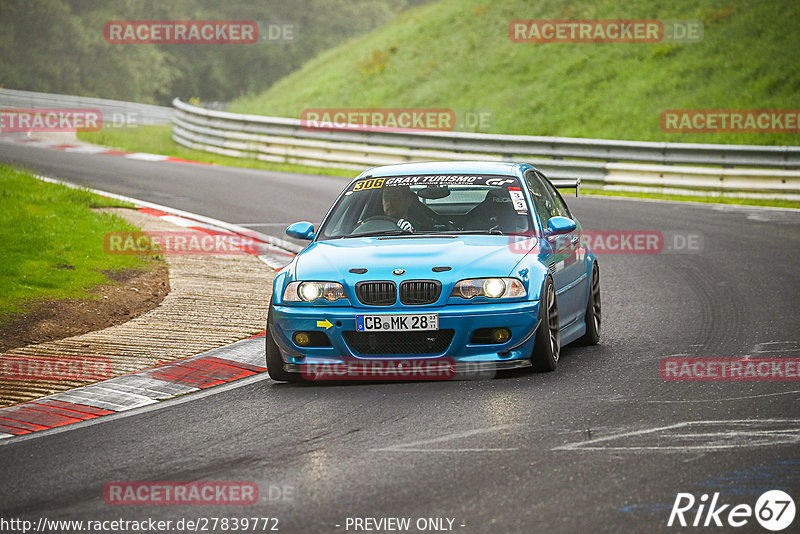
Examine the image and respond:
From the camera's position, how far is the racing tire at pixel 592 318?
925cm

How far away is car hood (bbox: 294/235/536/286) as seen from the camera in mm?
7742

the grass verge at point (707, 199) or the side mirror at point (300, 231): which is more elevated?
the side mirror at point (300, 231)

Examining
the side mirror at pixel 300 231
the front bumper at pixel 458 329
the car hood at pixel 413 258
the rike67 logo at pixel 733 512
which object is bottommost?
the rike67 logo at pixel 733 512

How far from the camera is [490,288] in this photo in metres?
7.72

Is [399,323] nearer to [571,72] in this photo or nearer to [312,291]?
[312,291]

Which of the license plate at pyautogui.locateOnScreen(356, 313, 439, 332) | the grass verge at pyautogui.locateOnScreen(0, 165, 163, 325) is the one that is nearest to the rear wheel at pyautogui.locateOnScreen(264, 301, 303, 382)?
the license plate at pyautogui.locateOnScreen(356, 313, 439, 332)

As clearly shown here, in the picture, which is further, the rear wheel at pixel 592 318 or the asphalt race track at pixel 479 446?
the rear wheel at pixel 592 318

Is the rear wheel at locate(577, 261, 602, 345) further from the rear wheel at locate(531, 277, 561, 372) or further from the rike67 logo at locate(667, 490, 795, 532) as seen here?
the rike67 logo at locate(667, 490, 795, 532)

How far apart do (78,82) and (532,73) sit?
3406 centimetres

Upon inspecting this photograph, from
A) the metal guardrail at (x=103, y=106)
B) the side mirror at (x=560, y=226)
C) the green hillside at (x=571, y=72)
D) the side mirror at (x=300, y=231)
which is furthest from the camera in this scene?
the metal guardrail at (x=103, y=106)

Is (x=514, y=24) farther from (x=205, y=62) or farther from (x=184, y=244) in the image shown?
(x=205, y=62)

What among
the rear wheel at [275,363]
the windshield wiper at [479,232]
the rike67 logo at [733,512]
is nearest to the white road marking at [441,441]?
the rike67 logo at [733,512]

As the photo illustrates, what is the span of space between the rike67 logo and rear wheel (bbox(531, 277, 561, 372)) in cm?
270

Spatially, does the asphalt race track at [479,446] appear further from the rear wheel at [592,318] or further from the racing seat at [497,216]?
the racing seat at [497,216]
